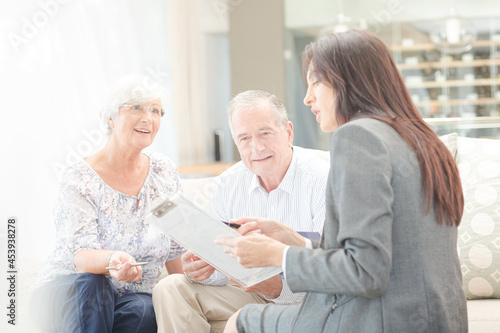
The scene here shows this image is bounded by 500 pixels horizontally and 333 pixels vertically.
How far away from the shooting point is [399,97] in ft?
3.98

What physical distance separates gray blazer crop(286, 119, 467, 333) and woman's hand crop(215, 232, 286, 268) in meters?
0.04

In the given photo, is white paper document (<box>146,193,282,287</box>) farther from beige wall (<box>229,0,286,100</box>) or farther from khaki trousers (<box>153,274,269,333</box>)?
beige wall (<box>229,0,286,100</box>)

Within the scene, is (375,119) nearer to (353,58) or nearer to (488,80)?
(353,58)

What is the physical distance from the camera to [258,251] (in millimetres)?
1179

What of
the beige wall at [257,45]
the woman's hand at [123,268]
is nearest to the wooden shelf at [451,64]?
the beige wall at [257,45]

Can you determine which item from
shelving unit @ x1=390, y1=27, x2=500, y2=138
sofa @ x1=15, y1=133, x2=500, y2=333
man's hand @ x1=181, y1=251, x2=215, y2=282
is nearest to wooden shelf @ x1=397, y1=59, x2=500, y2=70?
shelving unit @ x1=390, y1=27, x2=500, y2=138

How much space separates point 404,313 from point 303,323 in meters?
0.21

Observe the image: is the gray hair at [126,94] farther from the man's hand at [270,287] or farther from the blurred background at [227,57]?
the blurred background at [227,57]

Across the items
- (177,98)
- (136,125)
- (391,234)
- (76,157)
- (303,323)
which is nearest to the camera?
(391,234)

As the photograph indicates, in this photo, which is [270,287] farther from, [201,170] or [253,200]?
[201,170]

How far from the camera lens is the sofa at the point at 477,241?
185cm

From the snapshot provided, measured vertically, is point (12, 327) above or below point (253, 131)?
below

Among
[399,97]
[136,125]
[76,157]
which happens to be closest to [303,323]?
[399,97]

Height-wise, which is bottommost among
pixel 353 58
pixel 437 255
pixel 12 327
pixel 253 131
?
pixel 12 327
